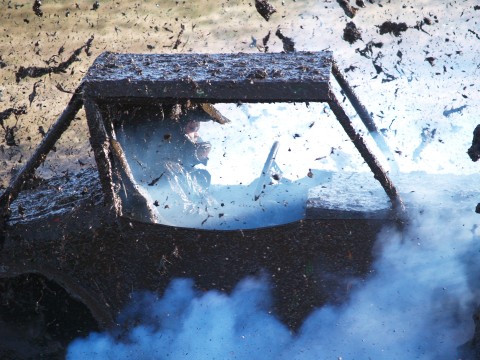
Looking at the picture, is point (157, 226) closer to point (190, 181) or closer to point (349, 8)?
point (190, 181)

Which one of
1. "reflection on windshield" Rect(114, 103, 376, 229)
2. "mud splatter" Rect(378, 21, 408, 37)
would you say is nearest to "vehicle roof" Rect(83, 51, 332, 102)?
"reflection on windshield" Rect(114, 103, 376, 229)

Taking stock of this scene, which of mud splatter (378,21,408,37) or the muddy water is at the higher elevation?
mud splatter (378,21,408,37)

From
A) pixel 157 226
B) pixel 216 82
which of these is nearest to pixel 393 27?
pixel 216 82

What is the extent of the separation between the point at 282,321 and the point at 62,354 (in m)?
1.31

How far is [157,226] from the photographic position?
9.78 feet

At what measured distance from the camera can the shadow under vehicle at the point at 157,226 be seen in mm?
2793

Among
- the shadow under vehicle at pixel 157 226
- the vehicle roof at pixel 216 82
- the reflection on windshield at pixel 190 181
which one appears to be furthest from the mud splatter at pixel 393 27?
the vehicle roof at pixel 216 82

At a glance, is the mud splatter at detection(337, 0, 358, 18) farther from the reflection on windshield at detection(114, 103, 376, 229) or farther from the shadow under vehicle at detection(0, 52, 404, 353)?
the shadow under vehicle at detection(0, 52, 404, 353)

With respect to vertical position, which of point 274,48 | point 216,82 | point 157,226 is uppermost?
point 216,82

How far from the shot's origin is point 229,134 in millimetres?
7523

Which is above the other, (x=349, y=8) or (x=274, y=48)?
(x=349, y=8)

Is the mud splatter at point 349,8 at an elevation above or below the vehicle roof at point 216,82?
below

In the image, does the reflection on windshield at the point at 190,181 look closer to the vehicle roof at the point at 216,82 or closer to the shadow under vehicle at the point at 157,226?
the shadow under vehicle at the point at 157,226

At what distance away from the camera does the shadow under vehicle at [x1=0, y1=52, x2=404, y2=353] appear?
279 centimetres
